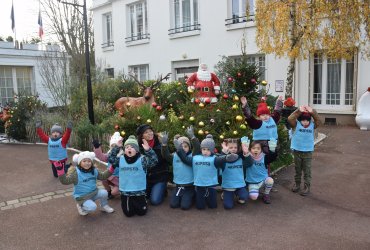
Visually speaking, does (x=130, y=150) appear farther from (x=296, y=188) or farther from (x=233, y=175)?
(x=296, y=188)

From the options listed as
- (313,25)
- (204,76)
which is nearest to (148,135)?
(204,76)

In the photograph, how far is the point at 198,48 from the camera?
53.8 feet

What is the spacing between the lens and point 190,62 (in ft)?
56.0

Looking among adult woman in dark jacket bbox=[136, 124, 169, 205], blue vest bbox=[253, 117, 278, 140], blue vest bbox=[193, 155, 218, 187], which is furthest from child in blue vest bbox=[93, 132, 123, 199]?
blue vest bbox=[253, 117, 278, 140]

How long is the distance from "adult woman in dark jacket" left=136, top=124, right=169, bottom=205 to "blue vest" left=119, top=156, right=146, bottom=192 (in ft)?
1.73

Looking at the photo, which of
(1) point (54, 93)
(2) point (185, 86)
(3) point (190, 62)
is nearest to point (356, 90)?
(2) point (185, 86)

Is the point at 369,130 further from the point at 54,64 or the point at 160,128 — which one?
the point at 54,64

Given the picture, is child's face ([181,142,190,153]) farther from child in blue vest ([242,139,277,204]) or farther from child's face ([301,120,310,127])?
child's face ([301,120,310,127])

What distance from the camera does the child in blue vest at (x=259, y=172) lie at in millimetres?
5484

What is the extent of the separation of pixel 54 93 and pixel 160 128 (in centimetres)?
1006

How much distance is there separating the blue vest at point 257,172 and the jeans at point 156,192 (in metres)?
1.33

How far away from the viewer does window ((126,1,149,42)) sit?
1898 centimetres

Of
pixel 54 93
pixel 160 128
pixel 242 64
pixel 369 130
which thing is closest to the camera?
pixel 160 128

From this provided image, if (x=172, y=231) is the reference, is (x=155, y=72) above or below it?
above
